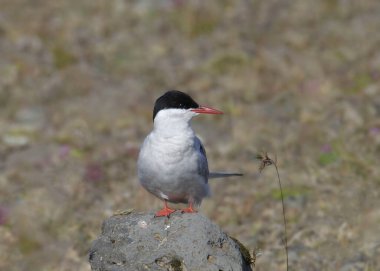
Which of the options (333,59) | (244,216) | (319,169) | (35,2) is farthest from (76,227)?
(35,2)

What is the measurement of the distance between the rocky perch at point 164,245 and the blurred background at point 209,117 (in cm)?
184

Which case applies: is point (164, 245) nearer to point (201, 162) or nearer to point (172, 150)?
point (172, 150)

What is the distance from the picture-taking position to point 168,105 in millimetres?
8352

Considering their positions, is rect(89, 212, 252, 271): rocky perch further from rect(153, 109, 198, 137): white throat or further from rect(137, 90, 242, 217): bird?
rect(153, 109, 198, 137): white throat

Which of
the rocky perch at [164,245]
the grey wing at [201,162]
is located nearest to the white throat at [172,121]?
the grey wing at [201,162]

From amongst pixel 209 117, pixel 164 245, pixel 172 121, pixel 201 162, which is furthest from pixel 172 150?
pixel 209 117

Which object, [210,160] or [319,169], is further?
[210,160]

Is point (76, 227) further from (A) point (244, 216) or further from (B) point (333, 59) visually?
(B) point (333, 59)

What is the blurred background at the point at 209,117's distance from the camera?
12500mm

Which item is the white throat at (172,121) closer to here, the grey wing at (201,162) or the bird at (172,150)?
the bird at (172,150)

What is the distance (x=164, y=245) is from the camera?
7641 mm

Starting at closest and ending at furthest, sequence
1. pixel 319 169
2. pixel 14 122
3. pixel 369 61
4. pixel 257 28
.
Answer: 1. pixel 319 169
2. pixel 14 122
3. pixel 369 61
4. pixel 257 28

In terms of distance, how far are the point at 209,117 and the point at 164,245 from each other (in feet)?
31.5

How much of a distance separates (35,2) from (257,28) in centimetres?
677
